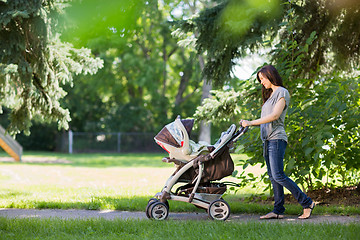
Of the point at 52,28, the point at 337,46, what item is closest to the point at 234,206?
the point at 337,46

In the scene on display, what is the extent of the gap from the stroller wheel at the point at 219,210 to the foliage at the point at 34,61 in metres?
4.04

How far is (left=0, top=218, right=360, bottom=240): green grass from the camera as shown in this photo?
158 inches

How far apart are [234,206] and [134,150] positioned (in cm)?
2500

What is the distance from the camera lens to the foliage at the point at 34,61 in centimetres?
697

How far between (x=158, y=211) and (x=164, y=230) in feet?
2.45

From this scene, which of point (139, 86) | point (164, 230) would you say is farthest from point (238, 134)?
point (139, 86)

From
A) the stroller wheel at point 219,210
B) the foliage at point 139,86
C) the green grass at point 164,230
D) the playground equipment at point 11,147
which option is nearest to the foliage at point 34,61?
the green grass at point 164,230

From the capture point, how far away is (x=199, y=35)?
725cm

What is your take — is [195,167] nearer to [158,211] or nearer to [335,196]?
[158,211]

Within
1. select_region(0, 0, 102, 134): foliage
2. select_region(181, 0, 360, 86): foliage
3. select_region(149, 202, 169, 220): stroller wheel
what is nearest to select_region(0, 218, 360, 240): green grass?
select_region(149, 202, 169, 220): stroller wheel

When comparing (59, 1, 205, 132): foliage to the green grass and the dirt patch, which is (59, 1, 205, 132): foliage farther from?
the green grass

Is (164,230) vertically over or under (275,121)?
under

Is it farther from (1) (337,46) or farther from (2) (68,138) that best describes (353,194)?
(2) (68,138)

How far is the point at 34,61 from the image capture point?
7848 mm
